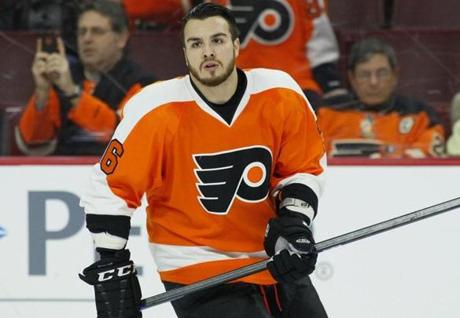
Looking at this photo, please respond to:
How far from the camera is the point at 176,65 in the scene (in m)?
3.70

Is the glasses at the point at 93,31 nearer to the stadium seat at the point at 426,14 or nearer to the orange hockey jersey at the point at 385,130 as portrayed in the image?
the orange hockey jersey at the point at 385,130

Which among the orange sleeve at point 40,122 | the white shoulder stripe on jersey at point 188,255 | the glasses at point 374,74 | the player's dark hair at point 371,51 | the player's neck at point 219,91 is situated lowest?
the white shoulder stripe on jersey at point 188,255

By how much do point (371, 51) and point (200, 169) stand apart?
49.6 inches

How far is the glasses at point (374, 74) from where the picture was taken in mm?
3691

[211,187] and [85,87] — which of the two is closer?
[211,187]

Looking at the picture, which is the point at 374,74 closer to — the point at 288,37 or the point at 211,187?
the point at 288,37

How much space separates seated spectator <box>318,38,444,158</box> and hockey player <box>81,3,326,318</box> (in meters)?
1.00

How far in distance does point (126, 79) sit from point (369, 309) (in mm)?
999

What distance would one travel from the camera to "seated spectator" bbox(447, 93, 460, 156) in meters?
3.59

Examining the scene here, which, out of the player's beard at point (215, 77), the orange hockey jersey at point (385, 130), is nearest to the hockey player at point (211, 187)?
the player's beard at point (215, 77)

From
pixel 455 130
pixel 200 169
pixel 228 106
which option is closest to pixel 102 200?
pixel 200 169

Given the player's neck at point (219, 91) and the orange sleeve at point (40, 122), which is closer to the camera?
the player's neck at point (219, 91)

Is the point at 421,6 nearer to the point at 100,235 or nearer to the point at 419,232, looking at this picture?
the point at 419,232

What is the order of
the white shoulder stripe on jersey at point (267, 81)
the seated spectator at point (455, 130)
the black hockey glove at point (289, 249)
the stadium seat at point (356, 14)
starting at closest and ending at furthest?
the black hockey glove at point (289, 249) → the white shoulder stripe on jersey at point (267, 81) → the seated spectator at point (455, 130) → the stadium seat at point (356, 14)
